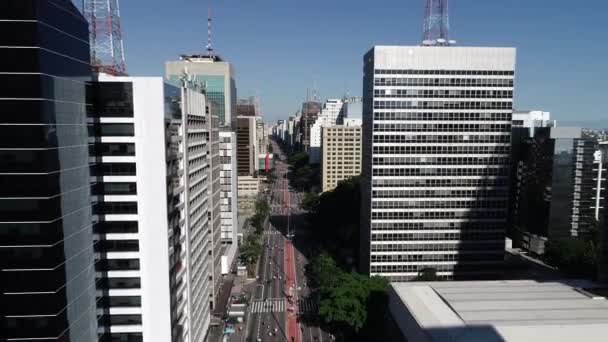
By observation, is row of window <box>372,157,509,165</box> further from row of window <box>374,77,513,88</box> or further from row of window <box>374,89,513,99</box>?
row of window <box>374,77,513,88</box>

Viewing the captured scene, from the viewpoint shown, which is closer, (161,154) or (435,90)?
(161,154)

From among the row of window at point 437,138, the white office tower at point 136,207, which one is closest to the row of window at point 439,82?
the row of window at point 437,138

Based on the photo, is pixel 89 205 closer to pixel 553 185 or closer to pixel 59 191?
pixel 59 191

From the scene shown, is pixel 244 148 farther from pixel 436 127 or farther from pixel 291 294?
pixel 436 127

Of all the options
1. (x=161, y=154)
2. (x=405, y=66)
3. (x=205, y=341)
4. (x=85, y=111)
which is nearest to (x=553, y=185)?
(x=405, y=66)

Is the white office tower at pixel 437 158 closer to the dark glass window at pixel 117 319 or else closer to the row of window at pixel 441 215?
the row of window at pixel 441 215

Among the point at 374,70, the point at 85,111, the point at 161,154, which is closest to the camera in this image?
the point at 85,111
